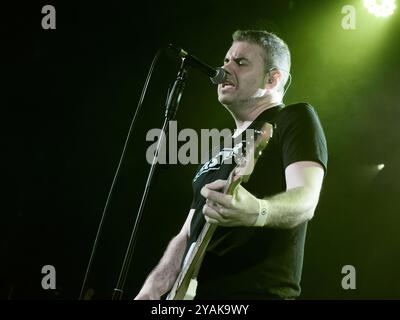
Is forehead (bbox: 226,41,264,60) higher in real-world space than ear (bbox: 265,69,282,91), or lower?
higher

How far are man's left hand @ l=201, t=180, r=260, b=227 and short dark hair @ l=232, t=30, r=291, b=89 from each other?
1111 millimetres

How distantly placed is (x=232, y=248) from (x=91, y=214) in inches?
76.9

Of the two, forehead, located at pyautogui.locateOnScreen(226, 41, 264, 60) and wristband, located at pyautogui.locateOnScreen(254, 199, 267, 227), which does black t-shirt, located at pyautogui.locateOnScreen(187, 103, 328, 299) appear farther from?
forehead, located at pyautogui.locateOnScreen(226, 41, 264, 60)

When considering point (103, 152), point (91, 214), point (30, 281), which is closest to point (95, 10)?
point (103, 152)

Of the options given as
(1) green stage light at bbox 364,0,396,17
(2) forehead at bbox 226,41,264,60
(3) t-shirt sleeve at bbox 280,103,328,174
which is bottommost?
(3) t-shirt sleeve at bbox 280,103,328,174

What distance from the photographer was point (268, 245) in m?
1.64

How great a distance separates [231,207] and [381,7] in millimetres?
2798

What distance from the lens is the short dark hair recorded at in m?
2.25

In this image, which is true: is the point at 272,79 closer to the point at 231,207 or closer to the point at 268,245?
the point at 268,245

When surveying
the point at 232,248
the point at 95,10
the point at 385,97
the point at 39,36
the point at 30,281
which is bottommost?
the point at 30,281

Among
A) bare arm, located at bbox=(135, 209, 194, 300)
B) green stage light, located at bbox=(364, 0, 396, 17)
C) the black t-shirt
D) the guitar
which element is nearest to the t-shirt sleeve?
the black t-shirt

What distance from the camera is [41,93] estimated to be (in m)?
3.25

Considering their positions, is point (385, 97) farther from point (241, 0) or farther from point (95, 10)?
point (95, 10)
